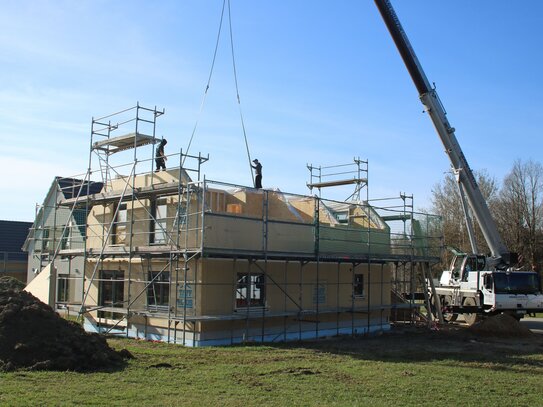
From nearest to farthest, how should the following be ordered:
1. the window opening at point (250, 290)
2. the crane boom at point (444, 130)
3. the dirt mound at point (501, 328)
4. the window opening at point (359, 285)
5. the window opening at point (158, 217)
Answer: the window opening at point (250, 290) → the window opening at point (158, 217) → the dirt mound at point (501, 328) → the crane boom at point (444, 130) → the window opening at point (359, 285)

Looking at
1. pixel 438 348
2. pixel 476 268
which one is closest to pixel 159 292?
pixel 438 348

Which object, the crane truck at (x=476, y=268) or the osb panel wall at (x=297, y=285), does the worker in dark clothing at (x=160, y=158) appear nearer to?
the osb panel wall at (x=297, y=285)

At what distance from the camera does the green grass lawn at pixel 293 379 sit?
9242 millimetres

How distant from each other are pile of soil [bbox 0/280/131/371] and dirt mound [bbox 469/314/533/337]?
41.3 ft

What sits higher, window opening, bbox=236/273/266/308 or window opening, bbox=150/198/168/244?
window opening, bbox=150/198/168/244

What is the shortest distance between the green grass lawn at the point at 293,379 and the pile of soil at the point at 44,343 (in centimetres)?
45

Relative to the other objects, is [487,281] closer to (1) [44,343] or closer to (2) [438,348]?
(2) [438,348]

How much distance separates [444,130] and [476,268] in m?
5.88

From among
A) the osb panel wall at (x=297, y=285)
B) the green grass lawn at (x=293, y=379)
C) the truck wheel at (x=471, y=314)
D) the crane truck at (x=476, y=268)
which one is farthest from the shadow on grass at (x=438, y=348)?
the truck wheel at (x=471, y=314)

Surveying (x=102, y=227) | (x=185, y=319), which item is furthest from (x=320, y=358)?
(x=102, y=227)

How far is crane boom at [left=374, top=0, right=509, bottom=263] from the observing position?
67.0 ft

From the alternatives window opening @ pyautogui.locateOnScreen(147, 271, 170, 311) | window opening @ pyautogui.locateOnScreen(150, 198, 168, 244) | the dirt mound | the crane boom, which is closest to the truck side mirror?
the crane boom

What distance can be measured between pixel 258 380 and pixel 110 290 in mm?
10159

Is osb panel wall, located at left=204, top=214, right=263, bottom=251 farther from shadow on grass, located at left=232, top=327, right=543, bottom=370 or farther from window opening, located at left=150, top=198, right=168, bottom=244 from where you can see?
shadow on grass, located at left=232, top=327, right=543, bottom=370
